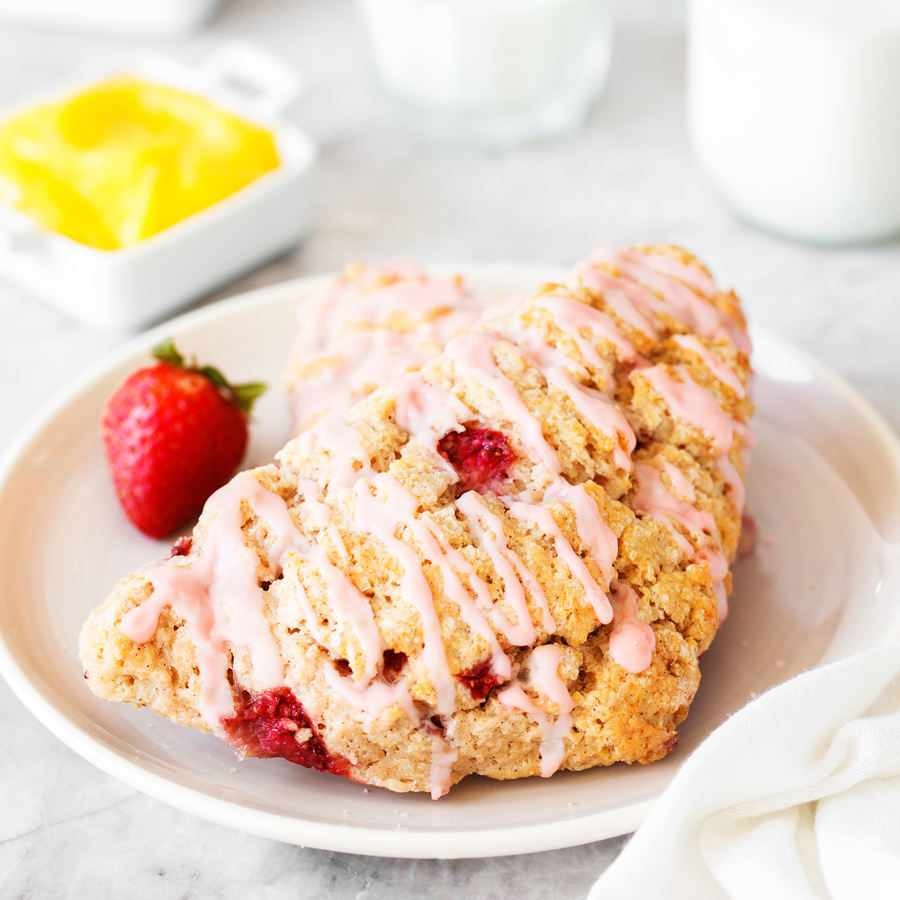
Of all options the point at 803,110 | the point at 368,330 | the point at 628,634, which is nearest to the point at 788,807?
the point at 628,634

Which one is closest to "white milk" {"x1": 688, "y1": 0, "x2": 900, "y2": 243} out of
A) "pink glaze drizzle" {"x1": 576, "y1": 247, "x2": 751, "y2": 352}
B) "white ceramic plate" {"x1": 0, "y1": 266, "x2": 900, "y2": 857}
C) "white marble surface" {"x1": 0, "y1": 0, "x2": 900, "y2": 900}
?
"white marble surface" {"x1": 0, "y1": 0, "x2": 900, "y2": 900}

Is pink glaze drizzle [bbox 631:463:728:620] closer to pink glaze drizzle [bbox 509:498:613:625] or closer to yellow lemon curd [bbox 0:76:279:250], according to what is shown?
pink glaze drizzle [bbox 509:498:613:625]

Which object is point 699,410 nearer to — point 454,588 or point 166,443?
point 454,588

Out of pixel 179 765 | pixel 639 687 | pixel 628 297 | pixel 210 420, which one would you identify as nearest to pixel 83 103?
pixel 210 420

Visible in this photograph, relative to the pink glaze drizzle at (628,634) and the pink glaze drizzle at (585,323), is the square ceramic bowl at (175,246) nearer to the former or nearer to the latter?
the pink glaze drizzle at (585,323)

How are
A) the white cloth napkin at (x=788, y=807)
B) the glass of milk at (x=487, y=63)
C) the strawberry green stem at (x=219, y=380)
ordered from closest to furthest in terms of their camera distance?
the white cloth napkin at (x=788, y=807)
the strawberry green stem at (x=219, y=380)
the glass of milk at (x=487, y=63)

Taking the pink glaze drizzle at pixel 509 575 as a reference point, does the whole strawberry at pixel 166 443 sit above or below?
below

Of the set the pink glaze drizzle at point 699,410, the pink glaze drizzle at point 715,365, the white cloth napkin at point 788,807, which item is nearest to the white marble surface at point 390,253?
the white cloth napkin at point 788,807
